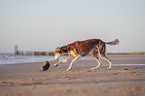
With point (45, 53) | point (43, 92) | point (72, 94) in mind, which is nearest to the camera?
point (72, 94)

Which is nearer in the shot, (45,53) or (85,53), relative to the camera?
(85,53)

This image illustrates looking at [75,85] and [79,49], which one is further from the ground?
[79,49]

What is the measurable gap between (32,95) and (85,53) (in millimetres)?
7832

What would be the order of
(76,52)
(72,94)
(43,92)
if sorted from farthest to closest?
(76,52)
(43,92)
(72,94)

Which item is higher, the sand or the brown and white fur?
the brown and white fur

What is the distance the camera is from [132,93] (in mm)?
4836

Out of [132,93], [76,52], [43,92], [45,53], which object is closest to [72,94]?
[43,92]

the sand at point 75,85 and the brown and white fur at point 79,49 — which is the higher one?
the brown and white fur at point 79,49

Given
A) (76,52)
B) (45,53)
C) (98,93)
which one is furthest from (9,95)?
(45,53)

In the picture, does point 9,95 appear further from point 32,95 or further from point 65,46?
point 65,46

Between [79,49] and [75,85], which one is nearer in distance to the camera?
[75,85]

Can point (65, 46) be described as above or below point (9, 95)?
above

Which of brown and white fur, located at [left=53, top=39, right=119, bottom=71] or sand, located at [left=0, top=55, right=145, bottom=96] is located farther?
brown and white fur, located at [left=53, top=39, right=119, bottom=71]

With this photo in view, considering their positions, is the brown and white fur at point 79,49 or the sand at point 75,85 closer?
the sand at point 75,85
